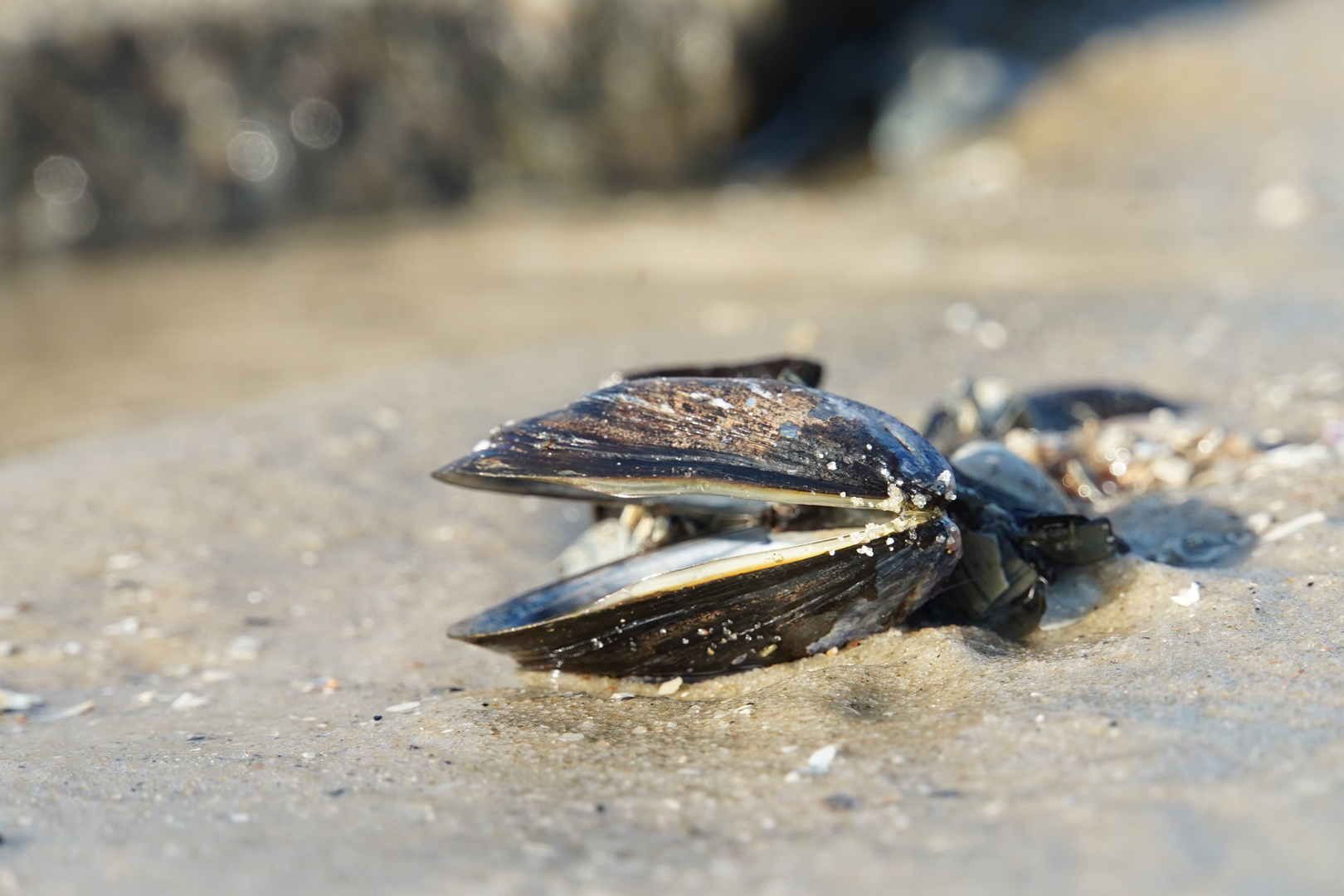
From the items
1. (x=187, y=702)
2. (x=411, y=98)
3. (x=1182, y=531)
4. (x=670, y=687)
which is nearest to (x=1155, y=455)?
(x=1182, y=531)

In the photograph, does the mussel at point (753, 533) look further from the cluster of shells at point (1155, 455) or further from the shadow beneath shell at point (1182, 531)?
the cluster of shells at point (1155, 455)

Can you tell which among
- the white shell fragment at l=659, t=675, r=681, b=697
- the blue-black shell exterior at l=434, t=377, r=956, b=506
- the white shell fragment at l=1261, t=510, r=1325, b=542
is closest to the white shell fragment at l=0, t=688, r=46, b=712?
the blue-black shell exterior at l=434, t=377, r=956, b=506

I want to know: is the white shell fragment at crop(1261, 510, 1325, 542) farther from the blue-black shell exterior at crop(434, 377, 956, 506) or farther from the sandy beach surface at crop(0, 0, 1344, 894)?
the blue-black shell exterior at crop(434, 377, 956, 506)

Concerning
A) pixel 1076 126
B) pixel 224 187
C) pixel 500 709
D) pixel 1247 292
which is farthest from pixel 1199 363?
pixel 224 187

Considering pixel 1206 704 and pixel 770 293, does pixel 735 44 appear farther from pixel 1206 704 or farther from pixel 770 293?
pixel 1206 704

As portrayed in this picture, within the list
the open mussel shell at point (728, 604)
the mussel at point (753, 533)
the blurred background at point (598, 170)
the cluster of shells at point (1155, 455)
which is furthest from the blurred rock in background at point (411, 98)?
the open mussel shell at point (728, 604)

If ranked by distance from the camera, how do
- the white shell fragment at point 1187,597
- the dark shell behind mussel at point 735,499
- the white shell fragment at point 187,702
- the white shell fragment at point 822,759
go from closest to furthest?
the white shell fragment at point 822,759 → the dark shell behind mussel at point 735,499 → the white shell fragment at point 1187,597 → the white shell fragment at point 187,702
